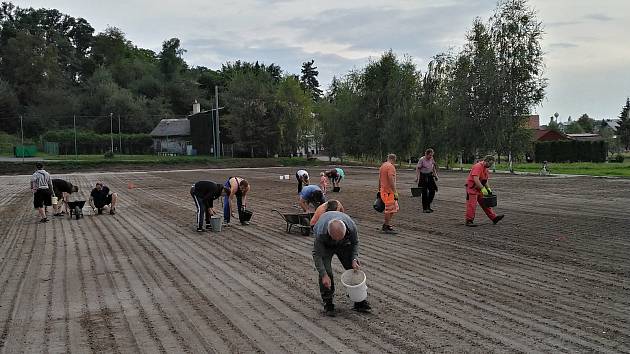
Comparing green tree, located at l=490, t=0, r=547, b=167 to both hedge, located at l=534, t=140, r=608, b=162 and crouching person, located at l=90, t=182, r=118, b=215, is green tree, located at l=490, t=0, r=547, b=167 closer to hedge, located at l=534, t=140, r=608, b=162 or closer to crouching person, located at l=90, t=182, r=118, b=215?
hedge, located at l=534, t=140, r=608, b=162

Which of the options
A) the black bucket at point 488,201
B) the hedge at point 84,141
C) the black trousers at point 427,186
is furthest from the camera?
the hedge at point 84,141

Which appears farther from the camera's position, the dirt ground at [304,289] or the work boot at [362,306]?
the work boot at [362,306]

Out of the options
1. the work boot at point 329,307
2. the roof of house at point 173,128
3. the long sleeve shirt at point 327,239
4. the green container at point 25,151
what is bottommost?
the work boot at point 329,307

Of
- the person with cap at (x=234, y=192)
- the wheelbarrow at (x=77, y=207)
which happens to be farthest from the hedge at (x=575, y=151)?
the wheelbarrow at (x=77, y=207)

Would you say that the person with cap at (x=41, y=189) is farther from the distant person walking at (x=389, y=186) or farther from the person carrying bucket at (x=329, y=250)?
the person carrying bucket at (x=329, y=250)

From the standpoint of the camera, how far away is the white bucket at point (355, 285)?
7266 mm

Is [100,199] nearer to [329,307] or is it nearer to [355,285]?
[329,307]

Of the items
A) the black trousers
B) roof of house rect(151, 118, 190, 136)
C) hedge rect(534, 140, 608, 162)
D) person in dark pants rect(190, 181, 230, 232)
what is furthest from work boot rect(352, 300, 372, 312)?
roof of house rect(151, 118, 190, 136)

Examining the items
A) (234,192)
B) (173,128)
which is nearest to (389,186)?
(234,192)

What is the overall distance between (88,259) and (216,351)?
630cm

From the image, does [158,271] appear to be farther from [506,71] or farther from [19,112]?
[19,112]

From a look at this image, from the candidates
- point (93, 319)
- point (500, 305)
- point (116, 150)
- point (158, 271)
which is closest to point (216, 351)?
point (93, 319)

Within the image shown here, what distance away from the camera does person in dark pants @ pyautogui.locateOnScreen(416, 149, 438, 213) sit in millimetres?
17766

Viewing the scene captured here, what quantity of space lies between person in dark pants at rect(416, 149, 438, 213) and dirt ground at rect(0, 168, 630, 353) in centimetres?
187
